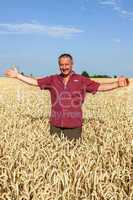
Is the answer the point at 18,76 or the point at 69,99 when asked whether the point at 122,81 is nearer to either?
the point at 69,99

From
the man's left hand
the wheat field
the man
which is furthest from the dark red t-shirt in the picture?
the man's left hand

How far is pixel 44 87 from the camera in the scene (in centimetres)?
841

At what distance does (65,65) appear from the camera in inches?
304

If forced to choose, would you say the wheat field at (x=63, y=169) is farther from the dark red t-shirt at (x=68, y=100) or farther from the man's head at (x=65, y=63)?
the man's head at (x=65, y=63)

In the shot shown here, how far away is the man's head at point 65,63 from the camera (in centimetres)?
768

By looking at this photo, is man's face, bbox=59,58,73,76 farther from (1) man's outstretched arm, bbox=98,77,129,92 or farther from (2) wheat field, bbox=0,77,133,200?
(2) wheat field, bbox=0,77,133,200

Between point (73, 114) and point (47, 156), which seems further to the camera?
point (73, 114)

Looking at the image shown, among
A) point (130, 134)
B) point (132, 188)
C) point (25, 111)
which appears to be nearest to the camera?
point (132, 188)

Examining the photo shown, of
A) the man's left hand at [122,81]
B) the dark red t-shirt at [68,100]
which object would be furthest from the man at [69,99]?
the man's left hand at [122,81]

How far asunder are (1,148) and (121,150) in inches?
59.7

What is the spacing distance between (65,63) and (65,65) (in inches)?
1.7

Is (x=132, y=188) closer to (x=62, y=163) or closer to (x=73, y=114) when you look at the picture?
(x=62, y=163)

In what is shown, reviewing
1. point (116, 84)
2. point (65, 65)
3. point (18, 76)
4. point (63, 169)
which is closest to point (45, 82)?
point (18, 76)

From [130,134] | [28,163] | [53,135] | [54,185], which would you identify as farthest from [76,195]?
[130,134]
